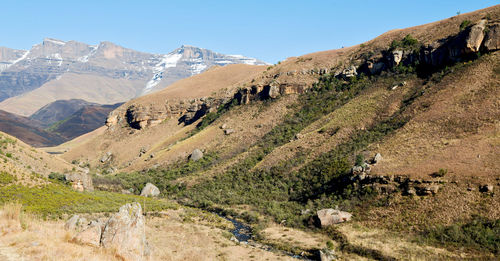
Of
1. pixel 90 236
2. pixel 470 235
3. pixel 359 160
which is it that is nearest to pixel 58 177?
pixel 90 236

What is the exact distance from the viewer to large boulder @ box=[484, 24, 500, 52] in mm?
56469

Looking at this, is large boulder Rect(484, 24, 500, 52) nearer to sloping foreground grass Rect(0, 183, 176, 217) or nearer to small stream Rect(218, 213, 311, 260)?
small stream Rect(218, 213, 311, 260)

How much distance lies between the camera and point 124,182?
6812cm

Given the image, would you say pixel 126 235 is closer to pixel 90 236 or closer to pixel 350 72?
pixel 90 236

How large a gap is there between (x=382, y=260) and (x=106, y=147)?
338 ft

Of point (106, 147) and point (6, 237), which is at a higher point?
point (6, 237)

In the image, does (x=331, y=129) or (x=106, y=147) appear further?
(x=106, y=147)

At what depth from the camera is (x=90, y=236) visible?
15898 millimetres

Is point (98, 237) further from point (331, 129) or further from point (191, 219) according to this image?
point (331, 129)

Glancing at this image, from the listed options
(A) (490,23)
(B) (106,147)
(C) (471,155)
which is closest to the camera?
(C) (471,155)

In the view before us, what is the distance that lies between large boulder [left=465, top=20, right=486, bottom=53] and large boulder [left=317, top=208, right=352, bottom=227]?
42.5 meters

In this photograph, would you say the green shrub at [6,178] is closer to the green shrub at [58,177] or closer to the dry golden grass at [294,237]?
the green shrub at [58,177]

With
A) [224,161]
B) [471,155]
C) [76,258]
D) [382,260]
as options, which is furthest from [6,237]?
[224,161]

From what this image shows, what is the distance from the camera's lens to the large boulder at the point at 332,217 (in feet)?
124
